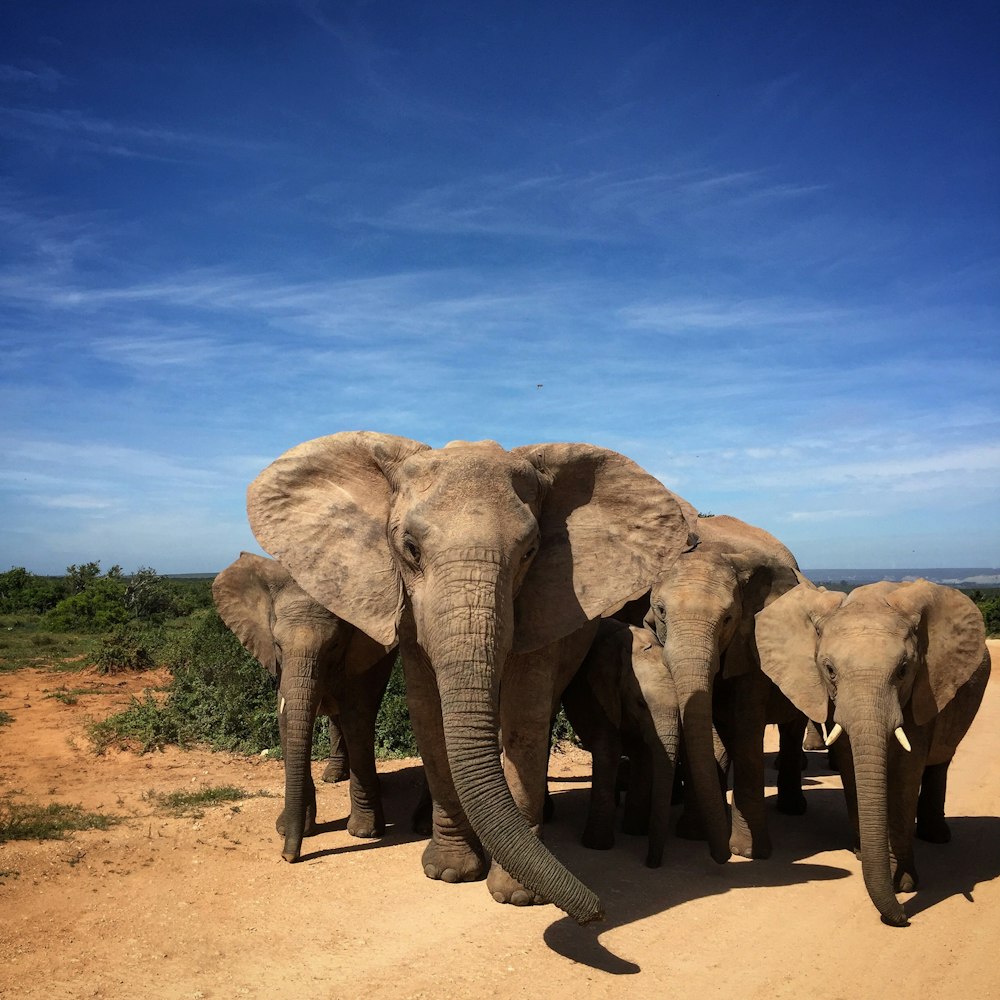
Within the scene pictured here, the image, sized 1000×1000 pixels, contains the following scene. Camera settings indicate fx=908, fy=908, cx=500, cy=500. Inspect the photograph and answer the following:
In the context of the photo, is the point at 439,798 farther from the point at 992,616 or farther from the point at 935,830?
the point at 992,616

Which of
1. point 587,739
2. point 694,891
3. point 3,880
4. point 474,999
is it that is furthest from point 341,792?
point 474,999

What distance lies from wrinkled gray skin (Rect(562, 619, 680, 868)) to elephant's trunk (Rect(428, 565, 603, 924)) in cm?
207

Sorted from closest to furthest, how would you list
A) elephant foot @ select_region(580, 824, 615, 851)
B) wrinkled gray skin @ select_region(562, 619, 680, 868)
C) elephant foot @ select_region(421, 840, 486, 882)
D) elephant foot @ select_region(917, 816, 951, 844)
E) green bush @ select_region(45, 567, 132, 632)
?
elephant foot @ select_region(421, 840, 486, 882)
wrinkled gray skin @ select_region(562, 619, 680, 868)
elephant foot @ select_region(580, 824, 615, 851)
elephant foot @ select_region(917, 816, 951, 844)
green bush @ select_region(45, 567, 132, 632)

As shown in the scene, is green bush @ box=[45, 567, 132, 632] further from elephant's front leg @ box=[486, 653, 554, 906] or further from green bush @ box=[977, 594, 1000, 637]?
green bush @ box=[977, 594, 1000, 637]

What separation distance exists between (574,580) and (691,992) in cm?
257

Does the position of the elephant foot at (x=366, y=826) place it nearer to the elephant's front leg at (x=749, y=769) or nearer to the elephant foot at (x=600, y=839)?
the elephant foot at (x=600, y=839)

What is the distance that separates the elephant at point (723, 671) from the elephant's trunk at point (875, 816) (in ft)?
4.06

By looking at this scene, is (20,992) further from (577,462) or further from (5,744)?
(5,744)

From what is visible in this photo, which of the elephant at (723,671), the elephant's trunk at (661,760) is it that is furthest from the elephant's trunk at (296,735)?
the elephant at (723,671)

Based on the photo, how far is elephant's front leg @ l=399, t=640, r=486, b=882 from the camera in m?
6.61

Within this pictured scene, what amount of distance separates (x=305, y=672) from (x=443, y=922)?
2.30 m

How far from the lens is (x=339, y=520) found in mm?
6438

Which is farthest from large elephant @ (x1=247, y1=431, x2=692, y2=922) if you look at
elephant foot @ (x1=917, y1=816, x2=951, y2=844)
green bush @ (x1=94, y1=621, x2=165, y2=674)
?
green bush @ (x1=94, y1=621, x2=165, y2=674)

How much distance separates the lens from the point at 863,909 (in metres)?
6.20
